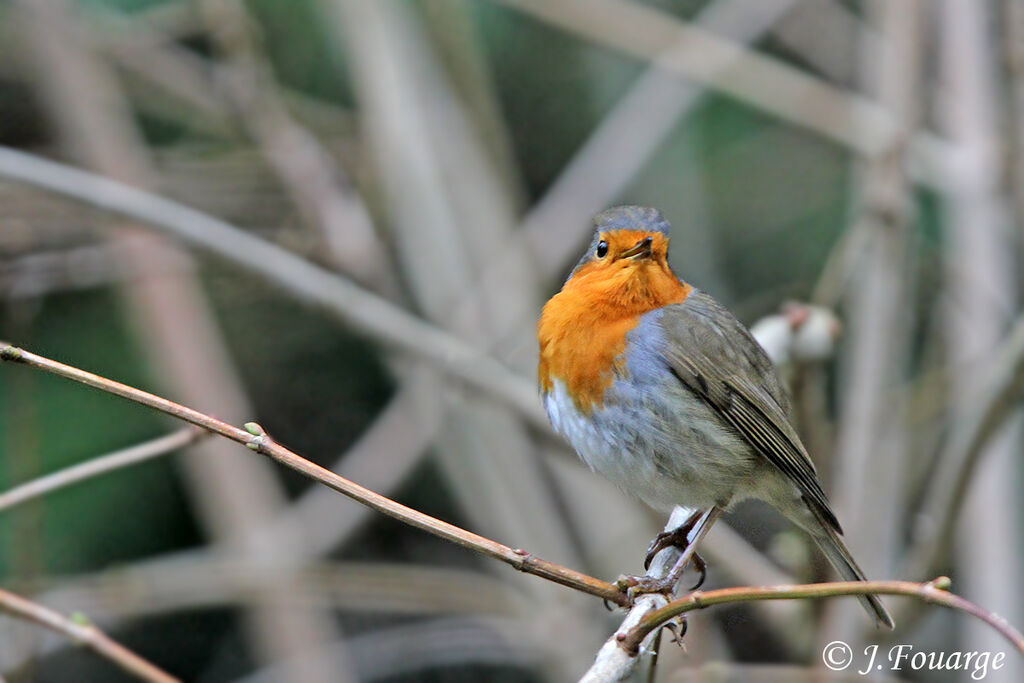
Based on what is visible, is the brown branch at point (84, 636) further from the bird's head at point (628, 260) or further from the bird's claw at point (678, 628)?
the bird's head at point (628, 260)

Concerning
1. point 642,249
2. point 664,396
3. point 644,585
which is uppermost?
point 642,249

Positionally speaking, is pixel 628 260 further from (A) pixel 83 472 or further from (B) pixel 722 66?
(B) pixel 722 66

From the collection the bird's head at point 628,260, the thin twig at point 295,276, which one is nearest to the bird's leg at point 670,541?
the bird's head at point 628,260

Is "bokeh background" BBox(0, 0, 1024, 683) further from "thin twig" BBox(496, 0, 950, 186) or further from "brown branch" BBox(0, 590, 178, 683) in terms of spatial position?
"brown branch" BBox(0, 590, 178, 683)

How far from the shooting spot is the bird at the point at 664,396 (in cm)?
264

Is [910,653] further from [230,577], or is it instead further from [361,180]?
[361,180]

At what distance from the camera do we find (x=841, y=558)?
113 inches

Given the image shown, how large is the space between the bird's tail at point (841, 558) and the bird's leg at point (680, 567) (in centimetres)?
28

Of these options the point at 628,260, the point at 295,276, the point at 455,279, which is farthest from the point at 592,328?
the point at 455,279

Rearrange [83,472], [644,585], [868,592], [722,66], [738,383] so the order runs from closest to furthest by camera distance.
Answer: [868,592]
[83,472]
[644,585]
[738,383]
[722,66]

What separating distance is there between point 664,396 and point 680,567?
0.42 metres

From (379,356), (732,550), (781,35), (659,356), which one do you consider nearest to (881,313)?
(732,550)

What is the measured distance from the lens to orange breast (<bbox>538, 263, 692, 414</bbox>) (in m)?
2.65

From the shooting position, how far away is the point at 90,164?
4613 mm
